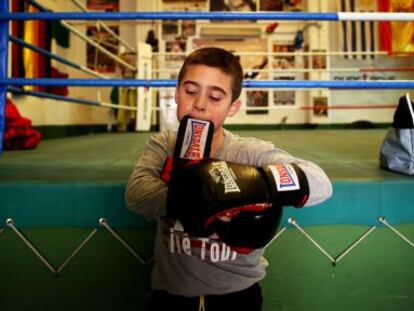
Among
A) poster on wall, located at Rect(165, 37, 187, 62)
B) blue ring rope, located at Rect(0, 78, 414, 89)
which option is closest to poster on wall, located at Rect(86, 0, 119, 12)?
poster on wall, located at Rect(165, 37, 187, 62)

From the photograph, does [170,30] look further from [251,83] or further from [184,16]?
[251,83]

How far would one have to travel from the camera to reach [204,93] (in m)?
0.73

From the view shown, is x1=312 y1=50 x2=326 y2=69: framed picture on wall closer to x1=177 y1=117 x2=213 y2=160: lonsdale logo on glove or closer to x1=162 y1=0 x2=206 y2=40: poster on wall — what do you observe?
x1=162 y1=0 x2=206 y2=40: poster on wall

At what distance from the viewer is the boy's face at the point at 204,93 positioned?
72 centimetres

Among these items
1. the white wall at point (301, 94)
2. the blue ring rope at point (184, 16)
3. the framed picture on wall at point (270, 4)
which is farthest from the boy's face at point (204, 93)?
the framed picture on wall at point (270, 4)

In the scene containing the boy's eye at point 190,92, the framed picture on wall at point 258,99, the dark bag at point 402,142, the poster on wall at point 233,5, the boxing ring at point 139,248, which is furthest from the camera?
the framed picture on wall at point 258,99

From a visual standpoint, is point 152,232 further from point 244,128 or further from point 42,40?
point 244,128

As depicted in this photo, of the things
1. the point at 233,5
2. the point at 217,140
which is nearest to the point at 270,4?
the point at 233,5

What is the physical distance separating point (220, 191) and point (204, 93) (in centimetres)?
26

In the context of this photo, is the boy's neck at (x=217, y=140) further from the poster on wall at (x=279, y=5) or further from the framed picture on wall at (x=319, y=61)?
the poster on wall at (x=279, y=5)

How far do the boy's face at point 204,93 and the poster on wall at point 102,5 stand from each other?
462cm

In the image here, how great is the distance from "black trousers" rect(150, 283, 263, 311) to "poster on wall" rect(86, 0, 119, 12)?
4725 mm

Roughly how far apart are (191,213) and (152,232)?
43cm

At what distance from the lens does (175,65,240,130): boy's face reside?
2.37ft
